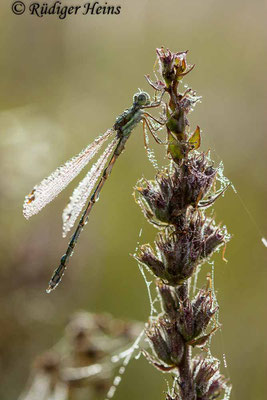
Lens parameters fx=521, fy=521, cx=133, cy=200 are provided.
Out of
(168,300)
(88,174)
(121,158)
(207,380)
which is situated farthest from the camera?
(121,158)

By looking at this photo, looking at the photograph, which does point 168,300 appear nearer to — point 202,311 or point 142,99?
point 202,311

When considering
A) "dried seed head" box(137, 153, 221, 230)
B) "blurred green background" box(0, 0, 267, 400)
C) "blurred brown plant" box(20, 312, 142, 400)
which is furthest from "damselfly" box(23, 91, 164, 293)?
"dried seed head" box(137, 153, 221, 230)

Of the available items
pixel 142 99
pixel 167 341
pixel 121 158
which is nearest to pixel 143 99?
pixel 142 99

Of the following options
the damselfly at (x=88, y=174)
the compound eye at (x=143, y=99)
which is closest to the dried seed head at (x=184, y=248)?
the damselfly at (x=88, y=174)

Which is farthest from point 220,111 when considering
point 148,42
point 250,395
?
point 250,395

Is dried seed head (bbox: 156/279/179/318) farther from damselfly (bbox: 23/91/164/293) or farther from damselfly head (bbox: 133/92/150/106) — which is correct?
damselfly head (bbox: 133/92/150/106)

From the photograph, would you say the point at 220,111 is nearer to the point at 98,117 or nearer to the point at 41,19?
the point at 98,117

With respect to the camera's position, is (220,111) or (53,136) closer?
(53,136)
